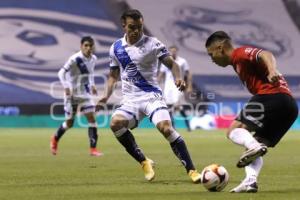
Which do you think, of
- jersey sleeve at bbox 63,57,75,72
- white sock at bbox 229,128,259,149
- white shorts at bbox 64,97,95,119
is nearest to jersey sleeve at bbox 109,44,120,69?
white sock at bbox 229,128,259,149

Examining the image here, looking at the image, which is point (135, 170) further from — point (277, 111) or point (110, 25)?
point (110, 25)

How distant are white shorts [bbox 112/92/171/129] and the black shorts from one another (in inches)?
76.7

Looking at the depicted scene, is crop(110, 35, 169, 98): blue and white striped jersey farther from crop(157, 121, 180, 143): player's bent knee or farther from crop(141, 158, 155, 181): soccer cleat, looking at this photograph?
crop(141, 158, 155, 181): soccer cleat

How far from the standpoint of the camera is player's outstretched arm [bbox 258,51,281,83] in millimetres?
8344

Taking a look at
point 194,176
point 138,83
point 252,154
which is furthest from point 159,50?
point 252,154

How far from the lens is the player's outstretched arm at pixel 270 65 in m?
8.34

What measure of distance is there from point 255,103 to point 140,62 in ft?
8.50

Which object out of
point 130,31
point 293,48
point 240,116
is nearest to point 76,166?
point 130,31

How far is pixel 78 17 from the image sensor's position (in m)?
36.4

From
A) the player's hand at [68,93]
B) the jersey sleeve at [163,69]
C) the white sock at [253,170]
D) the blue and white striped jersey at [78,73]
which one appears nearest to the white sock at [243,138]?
the white sock at [253,170]

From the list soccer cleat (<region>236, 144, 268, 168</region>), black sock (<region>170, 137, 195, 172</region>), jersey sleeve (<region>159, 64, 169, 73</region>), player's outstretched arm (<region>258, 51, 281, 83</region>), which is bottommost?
black sock (<region>170, 137, 195, 172</region>)

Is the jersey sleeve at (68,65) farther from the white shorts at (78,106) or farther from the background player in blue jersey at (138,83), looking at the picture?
the background player in blue jersey at (138,83)

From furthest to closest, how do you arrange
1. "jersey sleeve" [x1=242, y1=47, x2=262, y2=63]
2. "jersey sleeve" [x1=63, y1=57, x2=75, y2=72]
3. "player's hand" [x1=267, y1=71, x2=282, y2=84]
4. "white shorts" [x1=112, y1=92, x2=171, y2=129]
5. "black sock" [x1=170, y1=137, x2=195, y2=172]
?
"jersey sleeve" [x1=63, y1=57, x2=75, y2=72], "white shorts" [x1=112, y1=92, x2=171, y2=129], "black sock" [x1=170, y1=137, x2=195, y2=172], "jersey sleeve" [x1=242, y1=47, x2=262, y2=63], "player's hand" [x1=267, y1=71, x2=282, y2=84]

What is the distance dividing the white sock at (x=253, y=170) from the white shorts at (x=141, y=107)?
1.99m
